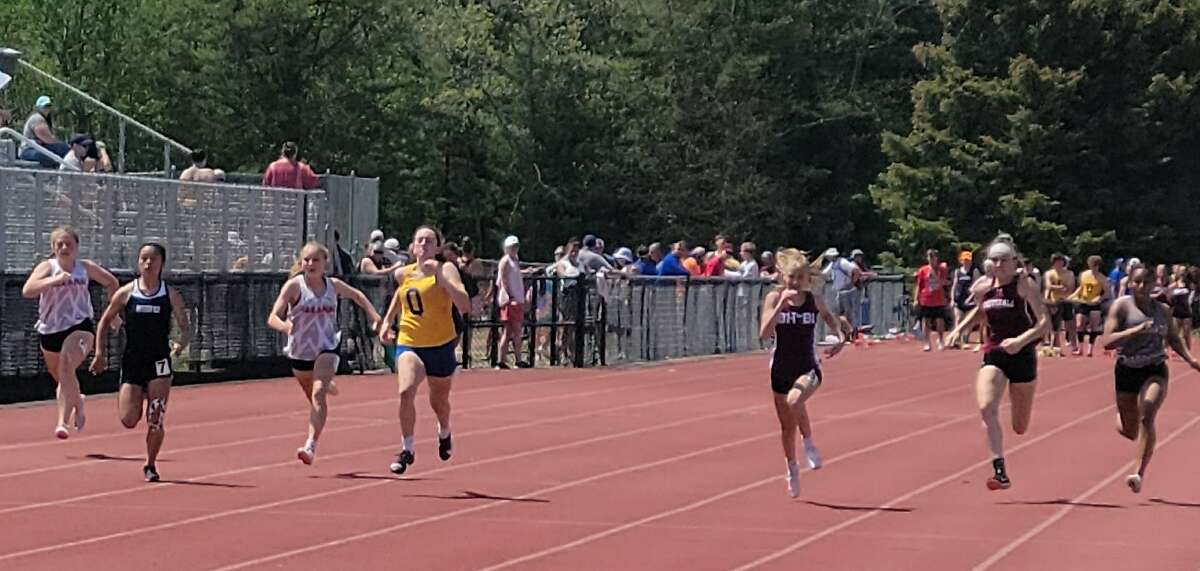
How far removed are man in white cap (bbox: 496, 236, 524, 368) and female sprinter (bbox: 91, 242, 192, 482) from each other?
1354cm

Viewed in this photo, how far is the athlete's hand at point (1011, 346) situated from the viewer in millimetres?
15326

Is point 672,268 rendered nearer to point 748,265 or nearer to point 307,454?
point 748,265

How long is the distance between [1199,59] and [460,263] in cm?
3776

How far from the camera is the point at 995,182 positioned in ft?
197

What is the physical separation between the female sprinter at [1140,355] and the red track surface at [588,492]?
51 centimetres

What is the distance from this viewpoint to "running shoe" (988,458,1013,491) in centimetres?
1516

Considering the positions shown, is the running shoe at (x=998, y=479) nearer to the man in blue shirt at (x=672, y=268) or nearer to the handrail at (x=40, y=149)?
the handrail at (x=40, y=149)

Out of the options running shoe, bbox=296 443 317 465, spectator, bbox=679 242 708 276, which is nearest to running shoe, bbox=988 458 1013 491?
running shoe, bbox=296 443 317 465

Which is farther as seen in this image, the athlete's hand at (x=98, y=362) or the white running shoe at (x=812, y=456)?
the athlete's hand at (x=98, y=362)

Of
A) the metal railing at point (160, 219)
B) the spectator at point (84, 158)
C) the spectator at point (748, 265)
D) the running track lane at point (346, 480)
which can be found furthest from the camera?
the spectator at point (748, 265)

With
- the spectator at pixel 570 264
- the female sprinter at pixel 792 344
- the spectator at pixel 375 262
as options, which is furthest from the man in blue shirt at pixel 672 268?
the female sprinter at pixel 792 344

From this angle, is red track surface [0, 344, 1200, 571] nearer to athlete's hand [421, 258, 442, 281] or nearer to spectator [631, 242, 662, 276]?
athlete's hand [421, 258, 442, 281]

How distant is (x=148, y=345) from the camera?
15.7 meters

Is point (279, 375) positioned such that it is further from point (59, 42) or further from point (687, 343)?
point (59, 42)
